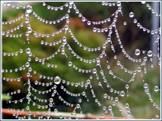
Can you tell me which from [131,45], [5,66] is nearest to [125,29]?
[131,45]

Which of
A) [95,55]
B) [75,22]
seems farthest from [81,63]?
[75,22]

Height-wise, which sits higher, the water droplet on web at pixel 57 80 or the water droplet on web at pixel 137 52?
the water droplet on web at pixel 137 52

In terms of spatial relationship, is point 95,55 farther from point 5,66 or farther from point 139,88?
point 5,66

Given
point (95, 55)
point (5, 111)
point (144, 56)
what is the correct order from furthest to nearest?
point (95, 55) < point (144, 56) < point (5, 111)

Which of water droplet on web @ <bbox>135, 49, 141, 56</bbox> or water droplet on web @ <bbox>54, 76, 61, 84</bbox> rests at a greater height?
water droplet on web @ <bbox>135, 49, 141, 56</bbox>

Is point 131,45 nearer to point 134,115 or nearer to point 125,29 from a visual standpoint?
point 125,29

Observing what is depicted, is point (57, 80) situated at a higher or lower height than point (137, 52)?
lower

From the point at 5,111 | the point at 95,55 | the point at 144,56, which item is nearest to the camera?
the point at 5,111

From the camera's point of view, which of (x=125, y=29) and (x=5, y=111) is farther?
(x=125, y=29)

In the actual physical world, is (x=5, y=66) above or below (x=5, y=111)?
above

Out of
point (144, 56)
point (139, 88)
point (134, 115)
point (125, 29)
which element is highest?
point (125, 29)
